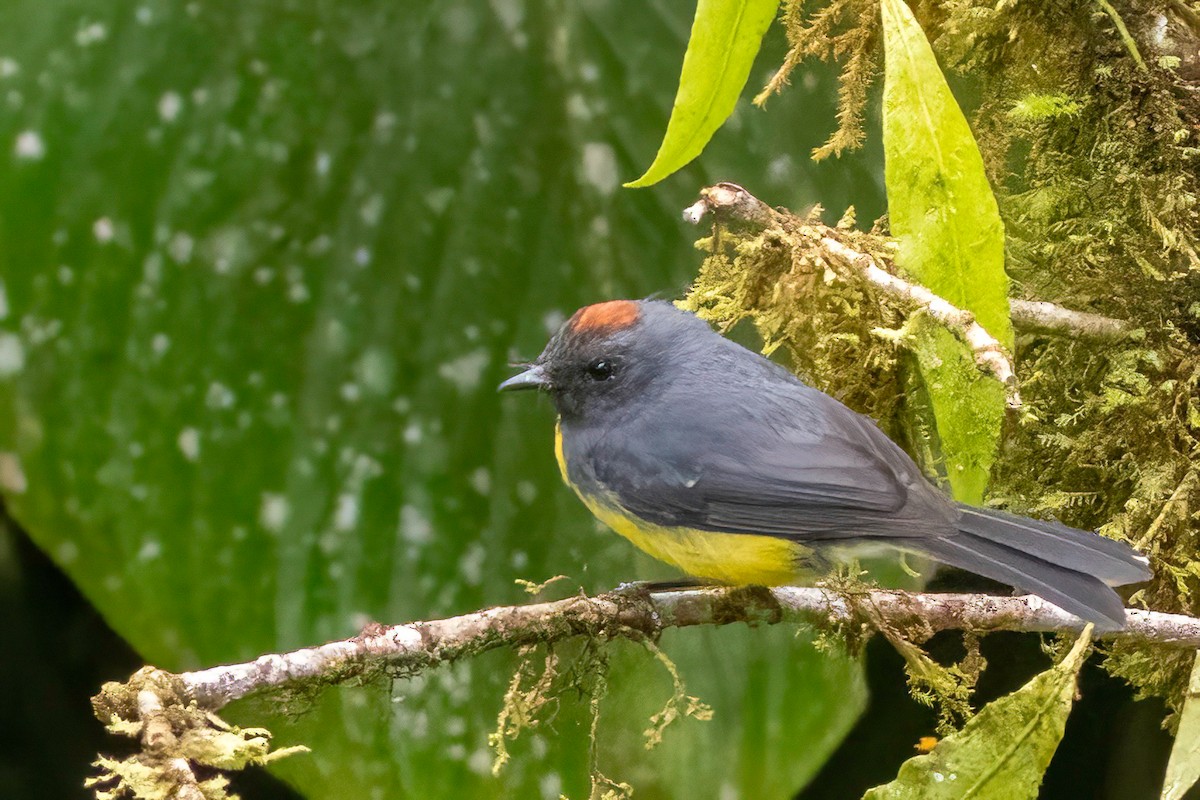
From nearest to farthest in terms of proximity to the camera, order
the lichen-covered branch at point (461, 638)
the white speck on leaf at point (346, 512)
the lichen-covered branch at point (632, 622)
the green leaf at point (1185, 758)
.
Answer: the lichen-covered branch at point (461, 638)
the lichen-covered branch at point (632, 622)
the green leaf at point (1185, 758)
the white speck on leaf at point (346, 512)

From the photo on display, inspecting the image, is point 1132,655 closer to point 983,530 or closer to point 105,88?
point 983,530

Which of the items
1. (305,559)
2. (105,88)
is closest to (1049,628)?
(305,559)

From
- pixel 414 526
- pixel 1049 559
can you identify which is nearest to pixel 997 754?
pixel 1049 559

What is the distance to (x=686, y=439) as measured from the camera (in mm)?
896

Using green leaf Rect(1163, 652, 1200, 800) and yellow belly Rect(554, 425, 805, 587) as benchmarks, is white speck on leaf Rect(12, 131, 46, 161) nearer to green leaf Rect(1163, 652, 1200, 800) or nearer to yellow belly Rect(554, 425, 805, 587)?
yellow belly Rect(554, 425, 805, 587)

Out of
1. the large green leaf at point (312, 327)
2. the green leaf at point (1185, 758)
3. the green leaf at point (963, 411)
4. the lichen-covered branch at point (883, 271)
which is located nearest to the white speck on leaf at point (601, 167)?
the large green leaf at point (312, 327)

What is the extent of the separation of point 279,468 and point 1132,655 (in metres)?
0.81

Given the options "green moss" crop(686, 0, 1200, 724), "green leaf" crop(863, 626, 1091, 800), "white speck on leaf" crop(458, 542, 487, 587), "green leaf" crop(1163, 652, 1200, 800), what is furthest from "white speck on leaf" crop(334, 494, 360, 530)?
"green leaf" crop(1163, 652, 1200, 800)

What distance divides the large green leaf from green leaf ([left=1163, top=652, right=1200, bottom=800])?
0.27 m

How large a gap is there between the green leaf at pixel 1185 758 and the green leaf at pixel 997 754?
0.13 metres

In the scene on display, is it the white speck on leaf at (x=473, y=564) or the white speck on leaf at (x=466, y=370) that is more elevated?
the white speck on leaf at (x=466, y=370)

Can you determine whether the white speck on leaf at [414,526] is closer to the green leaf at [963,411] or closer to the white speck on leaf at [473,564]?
the white speck on leaf at [473,564]

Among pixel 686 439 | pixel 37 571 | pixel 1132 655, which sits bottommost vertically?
pixel 1132 655

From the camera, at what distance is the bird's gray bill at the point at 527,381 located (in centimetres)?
90
